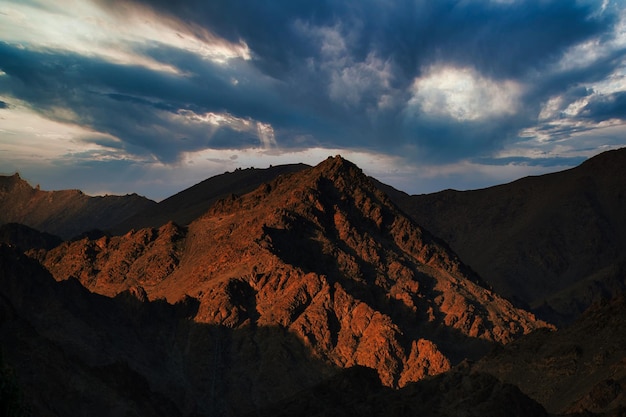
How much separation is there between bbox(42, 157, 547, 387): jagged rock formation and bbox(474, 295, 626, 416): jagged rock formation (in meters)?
27.7

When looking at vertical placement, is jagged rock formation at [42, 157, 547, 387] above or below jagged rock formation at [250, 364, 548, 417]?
above

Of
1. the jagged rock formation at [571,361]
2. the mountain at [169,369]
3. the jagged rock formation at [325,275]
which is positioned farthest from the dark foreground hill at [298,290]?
the jagged rock formation at [571,361]

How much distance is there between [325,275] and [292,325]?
14.3 metres

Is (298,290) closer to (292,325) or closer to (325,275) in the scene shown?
(325,275)

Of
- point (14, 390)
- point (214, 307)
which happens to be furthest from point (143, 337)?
point (14, 390)

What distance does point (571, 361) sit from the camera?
10625cm

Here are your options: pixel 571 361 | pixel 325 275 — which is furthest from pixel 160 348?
pixel 571 361

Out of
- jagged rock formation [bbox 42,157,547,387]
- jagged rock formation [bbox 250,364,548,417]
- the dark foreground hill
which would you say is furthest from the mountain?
jagged rock formation [bbox 42,157,547,387]

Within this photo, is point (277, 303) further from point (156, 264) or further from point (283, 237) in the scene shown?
point (156, 264)

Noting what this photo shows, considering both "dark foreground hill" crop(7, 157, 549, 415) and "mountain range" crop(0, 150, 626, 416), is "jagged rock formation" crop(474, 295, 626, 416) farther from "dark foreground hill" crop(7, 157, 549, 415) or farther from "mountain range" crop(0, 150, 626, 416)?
"dark foreground hill" crop(7, 157, 549, 415)

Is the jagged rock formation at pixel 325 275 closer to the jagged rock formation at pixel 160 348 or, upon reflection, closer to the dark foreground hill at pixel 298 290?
the dark foreground hill at pixel 298 290

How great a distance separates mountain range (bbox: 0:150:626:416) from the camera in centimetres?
10300

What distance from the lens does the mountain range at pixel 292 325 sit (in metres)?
103

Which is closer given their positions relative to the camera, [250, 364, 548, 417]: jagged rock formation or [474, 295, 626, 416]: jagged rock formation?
[250, 364, 548, 417]: jagged rock formation
